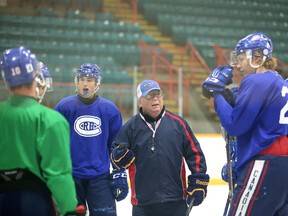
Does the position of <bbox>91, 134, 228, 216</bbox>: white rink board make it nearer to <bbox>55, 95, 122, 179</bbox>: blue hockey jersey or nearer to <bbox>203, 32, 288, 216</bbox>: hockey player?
<bbox>55, 95, 122, 179</bbox>: blue hockey jersey

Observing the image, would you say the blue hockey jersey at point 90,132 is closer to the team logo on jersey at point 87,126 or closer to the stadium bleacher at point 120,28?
the team logo on jersey at point 87,126

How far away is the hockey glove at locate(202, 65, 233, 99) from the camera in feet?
8.09

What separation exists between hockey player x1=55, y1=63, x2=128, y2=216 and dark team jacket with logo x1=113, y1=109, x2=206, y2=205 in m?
0.36

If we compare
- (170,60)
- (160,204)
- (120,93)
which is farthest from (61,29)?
(160,204)

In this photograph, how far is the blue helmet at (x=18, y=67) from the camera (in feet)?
6.38

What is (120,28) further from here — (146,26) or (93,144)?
(93,144)

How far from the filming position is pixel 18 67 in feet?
6.39

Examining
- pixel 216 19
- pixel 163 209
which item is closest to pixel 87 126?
pixel 163 209

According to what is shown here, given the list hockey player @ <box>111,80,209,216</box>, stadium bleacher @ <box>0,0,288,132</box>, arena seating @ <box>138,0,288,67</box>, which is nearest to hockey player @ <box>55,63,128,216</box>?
hockey player @ <box>111,80,209,216</box>

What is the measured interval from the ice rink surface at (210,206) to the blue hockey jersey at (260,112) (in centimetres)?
213

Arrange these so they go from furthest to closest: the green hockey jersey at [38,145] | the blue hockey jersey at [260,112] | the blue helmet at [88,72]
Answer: the blue helmet at [88,72] → the blue hockey jersey at [260,112] → the green hockey jersey at [38,145]

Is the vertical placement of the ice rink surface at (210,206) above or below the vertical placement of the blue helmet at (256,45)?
below

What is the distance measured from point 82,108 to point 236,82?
609cm

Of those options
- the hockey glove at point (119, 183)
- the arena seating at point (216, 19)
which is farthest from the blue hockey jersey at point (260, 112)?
the arena seating at point (216, 19)
